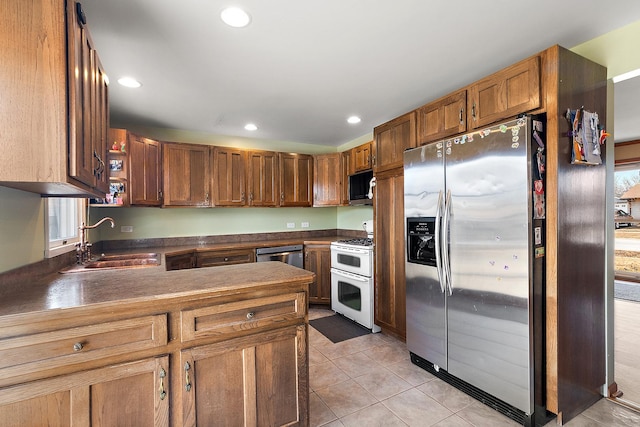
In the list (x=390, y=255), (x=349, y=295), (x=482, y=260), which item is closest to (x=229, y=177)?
(x=349, y=295)

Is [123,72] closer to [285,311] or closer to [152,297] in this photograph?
[152,297]

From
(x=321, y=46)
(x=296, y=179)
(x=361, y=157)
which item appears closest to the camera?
(x=321, y=46)

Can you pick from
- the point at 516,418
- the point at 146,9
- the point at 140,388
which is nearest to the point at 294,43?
the point at 146,9

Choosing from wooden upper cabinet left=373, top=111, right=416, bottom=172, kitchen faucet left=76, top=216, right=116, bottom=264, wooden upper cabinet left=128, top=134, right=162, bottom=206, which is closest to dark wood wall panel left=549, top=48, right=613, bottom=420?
wooden upper cabinet left=373, top=111, right=416, bottom=172

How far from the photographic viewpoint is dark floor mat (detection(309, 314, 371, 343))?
3.28 meters

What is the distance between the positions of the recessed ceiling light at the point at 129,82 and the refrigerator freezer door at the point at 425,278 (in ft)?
8.21

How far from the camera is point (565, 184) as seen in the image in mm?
1835

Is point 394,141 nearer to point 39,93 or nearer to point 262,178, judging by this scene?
point 262,178

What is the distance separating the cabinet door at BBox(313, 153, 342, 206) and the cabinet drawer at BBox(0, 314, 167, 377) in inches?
132

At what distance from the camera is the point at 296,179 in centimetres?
448

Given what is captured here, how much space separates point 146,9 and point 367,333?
11.2ft

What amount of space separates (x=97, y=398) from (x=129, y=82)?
2.49 metres

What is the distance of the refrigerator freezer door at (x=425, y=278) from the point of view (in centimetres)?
233

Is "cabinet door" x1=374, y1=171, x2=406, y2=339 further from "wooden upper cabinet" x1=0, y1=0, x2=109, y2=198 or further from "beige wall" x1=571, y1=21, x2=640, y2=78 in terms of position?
"wooden upper cabinet" x1=0, y1=0, x2=109, y2=198
